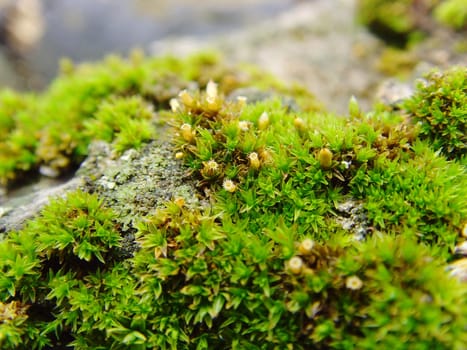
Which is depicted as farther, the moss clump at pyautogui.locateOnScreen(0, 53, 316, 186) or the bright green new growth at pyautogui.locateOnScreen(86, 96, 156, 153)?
the moss clump at pyautogui.locateOnScreen(0, 53, 316, 186)

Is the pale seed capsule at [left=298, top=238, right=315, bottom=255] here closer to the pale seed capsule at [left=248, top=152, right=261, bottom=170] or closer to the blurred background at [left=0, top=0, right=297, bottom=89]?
the pale seed capsule at [left=248, top=152, right=261, bottom=170]

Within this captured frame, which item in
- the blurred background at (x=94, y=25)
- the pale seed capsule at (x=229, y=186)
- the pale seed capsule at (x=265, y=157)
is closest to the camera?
the pale seed capsule at (x=229, y=186)

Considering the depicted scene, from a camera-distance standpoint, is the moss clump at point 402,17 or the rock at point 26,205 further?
the moss clump at point 402,17

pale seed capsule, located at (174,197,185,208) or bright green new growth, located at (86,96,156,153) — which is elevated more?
bright green new growth, located at (86,96,156,153)

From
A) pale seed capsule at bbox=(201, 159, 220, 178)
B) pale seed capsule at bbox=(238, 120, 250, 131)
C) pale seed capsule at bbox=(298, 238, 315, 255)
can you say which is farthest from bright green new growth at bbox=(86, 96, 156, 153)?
pale seed capsule at bbox=(298, 238, 315, 255)

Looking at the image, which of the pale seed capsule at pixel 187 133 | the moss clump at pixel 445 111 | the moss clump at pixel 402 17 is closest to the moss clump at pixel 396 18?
the moss clump at pixel 402 17

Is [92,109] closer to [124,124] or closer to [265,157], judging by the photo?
[124,124]

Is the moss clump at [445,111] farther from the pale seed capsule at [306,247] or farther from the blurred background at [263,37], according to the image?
the pale seed capsule at [306,247]
